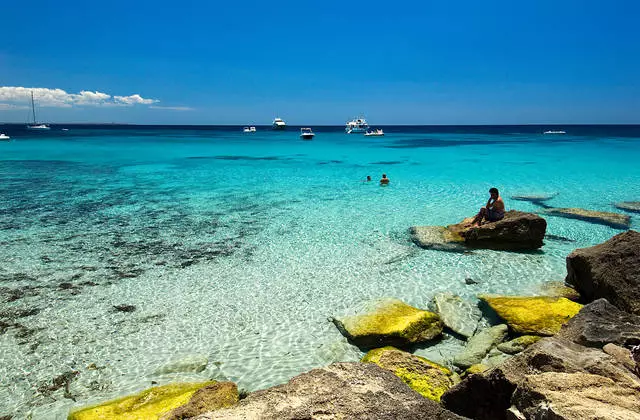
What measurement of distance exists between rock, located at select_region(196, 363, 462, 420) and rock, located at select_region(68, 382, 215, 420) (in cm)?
168

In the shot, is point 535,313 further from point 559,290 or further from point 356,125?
point 356,125

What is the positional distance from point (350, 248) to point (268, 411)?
895 cm

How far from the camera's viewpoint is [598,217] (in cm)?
1562

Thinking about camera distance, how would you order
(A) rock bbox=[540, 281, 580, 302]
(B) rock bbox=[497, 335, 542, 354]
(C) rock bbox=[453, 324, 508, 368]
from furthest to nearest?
(A) rock bbox=[540, 281, 580, 302] → (B) rock bbox=[497, 335, 542, 354] → (C) rock bbox=[453, 324, 508, 368]

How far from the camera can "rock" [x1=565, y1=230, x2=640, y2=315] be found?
717cm

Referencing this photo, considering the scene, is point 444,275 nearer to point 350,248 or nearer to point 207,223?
point 350,248

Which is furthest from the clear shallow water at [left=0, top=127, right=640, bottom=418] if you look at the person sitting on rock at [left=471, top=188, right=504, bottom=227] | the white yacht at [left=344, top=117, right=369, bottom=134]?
the white yacht at [left=344, top=117, right=369, bottom=134]

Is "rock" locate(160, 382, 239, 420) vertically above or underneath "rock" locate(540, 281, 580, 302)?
above

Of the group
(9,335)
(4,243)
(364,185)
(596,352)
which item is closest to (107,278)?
(9,335)

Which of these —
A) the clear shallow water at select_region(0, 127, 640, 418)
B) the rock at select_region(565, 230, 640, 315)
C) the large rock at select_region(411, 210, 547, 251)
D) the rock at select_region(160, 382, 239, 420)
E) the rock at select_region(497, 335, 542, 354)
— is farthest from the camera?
the large rock at select_region(411, 210, 547, 251)

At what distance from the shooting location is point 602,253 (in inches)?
322

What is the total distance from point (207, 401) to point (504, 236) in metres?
10.0

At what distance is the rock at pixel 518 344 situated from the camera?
6578mm

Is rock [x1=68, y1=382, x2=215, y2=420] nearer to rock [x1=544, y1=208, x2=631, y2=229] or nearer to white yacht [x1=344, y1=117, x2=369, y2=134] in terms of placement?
rock [x1=544, y1=208, x2=631, y2=229]
